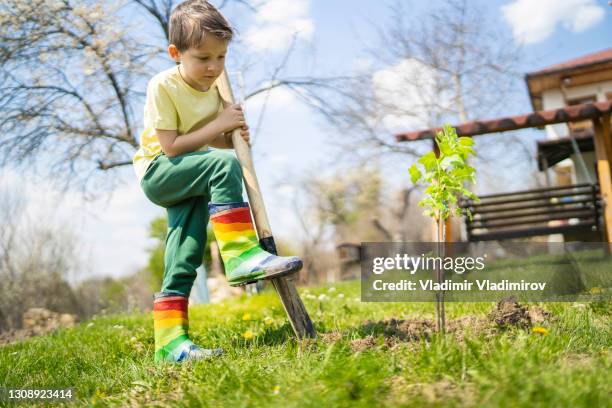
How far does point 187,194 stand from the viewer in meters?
2.66

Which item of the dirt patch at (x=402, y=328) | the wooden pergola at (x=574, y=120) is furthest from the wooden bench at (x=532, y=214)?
the dirt patch at (x=402, y=328)

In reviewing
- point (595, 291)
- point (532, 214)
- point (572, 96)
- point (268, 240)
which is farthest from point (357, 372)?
point (572, 96)

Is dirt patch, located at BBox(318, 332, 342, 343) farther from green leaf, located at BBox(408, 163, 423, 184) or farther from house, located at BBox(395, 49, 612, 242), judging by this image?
house, located at BBox(395, 49, 612, 242)

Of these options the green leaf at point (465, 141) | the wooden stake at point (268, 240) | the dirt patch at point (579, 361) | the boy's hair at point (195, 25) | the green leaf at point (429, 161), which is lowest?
the dirt patch at point (579, 361)

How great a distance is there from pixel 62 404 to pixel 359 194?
27.0 meters

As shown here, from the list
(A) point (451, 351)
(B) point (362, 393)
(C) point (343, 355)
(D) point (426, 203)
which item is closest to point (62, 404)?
(C) point (343, 355)

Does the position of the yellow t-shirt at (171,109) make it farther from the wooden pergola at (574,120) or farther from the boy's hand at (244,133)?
the wooden pergola at (574,120)

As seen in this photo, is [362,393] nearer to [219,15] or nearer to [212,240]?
[219,15]

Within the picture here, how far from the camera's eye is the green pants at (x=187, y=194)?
251cm

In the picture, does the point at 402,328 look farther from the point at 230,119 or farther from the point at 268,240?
the point at 230,119

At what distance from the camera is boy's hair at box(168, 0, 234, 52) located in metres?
2.50

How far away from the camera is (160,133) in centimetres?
261

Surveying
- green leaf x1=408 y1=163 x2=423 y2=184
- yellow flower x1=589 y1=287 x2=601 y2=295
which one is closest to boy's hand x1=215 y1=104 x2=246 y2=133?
green leaf x1=408 y1=163 x2=423 y2=184

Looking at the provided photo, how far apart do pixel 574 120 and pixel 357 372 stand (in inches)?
278
